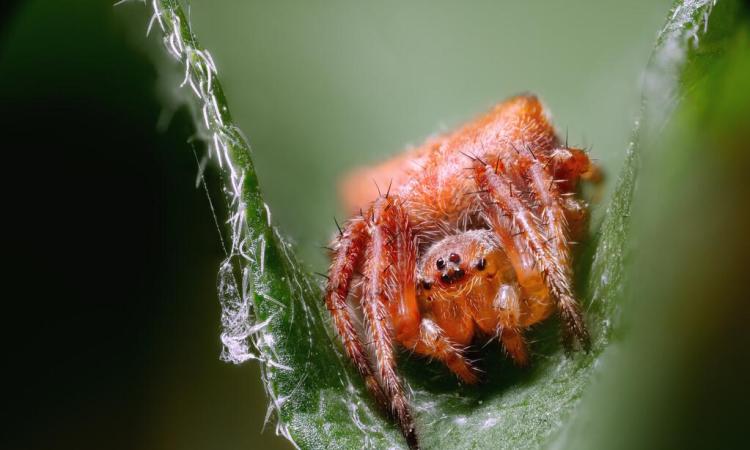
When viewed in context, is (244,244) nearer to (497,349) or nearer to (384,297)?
(384,297)

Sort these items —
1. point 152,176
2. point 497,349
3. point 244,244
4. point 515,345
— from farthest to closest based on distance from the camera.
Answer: point 152,176 → point 497,349 → point 515,345 → point 244,244

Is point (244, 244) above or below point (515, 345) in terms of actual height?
above

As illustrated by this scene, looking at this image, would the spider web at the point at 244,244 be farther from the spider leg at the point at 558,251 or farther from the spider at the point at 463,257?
the spider leg at the point at 558,251

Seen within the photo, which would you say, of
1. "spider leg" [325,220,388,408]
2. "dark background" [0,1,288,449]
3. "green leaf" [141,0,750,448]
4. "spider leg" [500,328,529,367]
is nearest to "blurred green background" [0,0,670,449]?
"dark background" [0,1,288,449]

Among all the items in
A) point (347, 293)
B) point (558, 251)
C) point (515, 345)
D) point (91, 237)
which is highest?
point (91, 237)

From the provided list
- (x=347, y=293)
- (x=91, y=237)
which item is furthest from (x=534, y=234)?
(x=91, y=237)

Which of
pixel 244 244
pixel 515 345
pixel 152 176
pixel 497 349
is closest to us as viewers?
pixel 244 244
